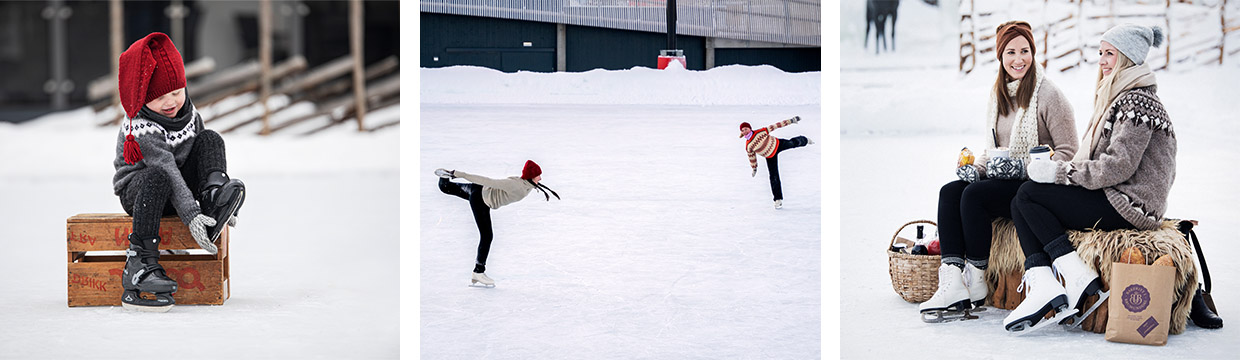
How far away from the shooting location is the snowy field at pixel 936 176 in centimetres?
397

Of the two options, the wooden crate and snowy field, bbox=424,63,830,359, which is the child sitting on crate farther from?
snowy field, bbox=424,63,830,359

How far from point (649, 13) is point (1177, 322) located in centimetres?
181

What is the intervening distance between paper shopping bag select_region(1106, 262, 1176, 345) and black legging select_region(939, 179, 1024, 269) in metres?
0.44

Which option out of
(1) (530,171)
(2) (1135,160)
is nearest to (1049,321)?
(2) (1135,160)

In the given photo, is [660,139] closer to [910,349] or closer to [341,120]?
[910,349]

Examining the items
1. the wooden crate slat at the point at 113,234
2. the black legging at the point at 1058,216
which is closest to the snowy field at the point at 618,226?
the black legging at the point at 1058,216

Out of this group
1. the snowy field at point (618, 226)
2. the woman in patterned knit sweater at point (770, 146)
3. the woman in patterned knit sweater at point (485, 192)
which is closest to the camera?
the snowy field at point (618, 226)

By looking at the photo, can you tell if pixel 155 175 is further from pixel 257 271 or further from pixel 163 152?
pixel 257 271

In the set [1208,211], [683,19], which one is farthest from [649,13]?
[1208,211]

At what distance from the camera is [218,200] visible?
4.59m

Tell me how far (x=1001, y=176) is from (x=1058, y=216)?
24cm

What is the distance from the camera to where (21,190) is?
8797 mm

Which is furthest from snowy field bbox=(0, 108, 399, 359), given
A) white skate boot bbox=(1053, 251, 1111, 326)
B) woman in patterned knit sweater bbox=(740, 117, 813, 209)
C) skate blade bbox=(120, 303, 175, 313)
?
white skate boot bbox=(1053, 251, 1111, 326)

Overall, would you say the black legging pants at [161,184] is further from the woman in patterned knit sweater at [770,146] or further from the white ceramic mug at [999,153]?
the white ceramic mug at [999,153]
